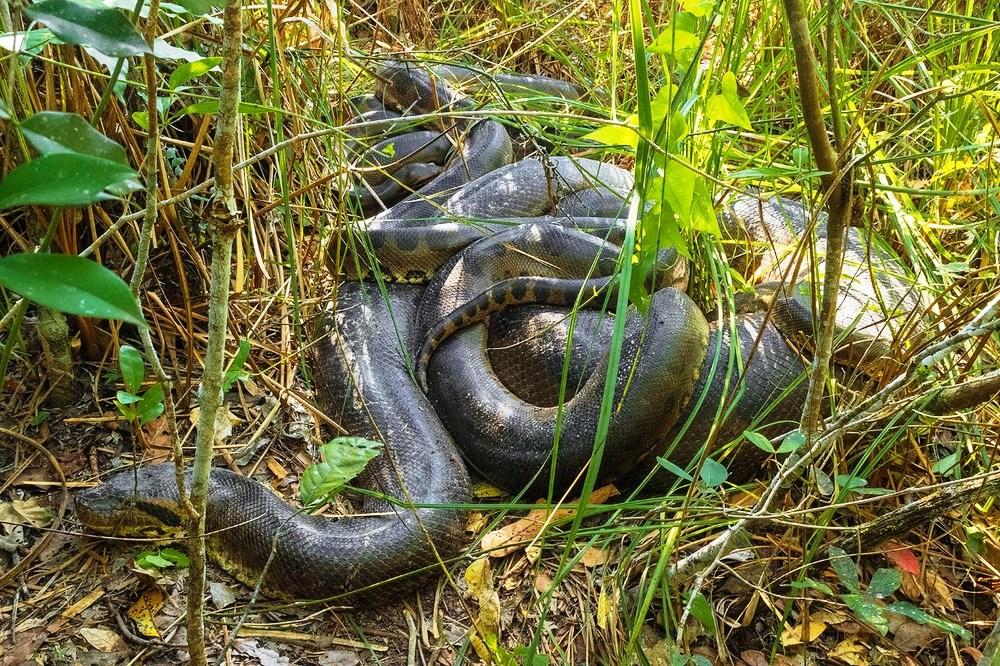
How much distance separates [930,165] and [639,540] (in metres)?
2.51

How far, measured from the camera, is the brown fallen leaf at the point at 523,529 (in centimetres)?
301

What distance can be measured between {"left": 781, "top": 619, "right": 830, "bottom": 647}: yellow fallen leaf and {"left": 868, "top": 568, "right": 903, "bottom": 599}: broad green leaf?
0.91 feet

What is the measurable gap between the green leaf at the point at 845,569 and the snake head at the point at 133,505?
2.24m

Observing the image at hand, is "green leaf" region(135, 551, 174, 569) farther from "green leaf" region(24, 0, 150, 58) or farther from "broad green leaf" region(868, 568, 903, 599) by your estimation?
"broad green leaf" region(868, 568, 903, 599)

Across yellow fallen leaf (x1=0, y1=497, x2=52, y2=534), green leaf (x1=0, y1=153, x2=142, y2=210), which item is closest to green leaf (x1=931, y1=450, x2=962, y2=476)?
green leaf (x1=0, y1=153, x2=142, y2=210)

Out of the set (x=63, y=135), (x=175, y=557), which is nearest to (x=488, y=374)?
(x=175, y=557)

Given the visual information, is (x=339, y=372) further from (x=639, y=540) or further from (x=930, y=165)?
(x=930, y=165)

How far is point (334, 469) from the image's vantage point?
212 cm

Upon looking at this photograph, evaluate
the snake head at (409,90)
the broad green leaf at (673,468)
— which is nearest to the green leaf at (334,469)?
the broad green leaf at (673,468)

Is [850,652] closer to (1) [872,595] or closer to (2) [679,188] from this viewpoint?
(1) [872,595]

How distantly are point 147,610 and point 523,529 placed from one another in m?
1.34

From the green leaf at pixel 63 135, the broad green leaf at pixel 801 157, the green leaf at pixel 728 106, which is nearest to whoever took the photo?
the green leaf at pixel 63 135

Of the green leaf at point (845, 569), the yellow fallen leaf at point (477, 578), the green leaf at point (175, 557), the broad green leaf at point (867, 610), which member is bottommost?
the green leaf at point (175, 557)

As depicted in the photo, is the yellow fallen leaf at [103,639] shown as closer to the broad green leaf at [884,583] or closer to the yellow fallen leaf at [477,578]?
the yellow fallen leaf at [477,578]
